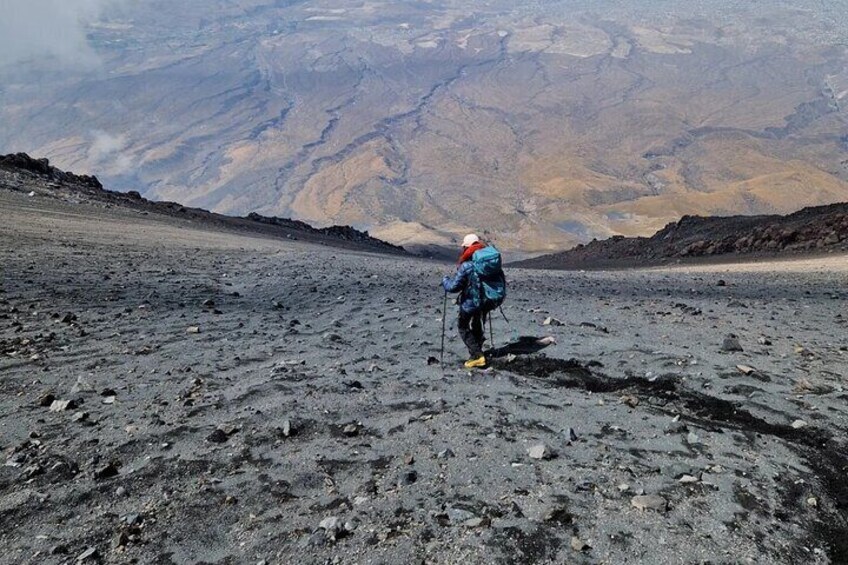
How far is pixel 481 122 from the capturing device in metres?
197

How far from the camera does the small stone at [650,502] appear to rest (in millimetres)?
4105

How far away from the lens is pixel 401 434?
16.8ft

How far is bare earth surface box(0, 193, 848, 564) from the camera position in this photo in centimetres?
384

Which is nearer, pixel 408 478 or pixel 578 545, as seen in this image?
pixel 578 545

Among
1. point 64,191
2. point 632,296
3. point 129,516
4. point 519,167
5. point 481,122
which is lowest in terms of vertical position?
point 129,516

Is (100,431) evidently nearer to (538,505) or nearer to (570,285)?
(538,505)

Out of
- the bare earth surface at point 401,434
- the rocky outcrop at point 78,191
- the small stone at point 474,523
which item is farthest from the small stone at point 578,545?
the rocky outcrop at point 78,191

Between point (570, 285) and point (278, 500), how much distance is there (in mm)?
10358

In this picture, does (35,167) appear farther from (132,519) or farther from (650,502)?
(650,502)

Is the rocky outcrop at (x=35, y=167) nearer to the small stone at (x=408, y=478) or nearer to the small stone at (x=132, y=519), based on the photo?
the small stone at (x=132, y=519)

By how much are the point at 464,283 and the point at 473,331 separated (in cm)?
63

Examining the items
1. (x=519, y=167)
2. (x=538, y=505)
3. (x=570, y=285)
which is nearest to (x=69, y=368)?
(x=538, y=505)

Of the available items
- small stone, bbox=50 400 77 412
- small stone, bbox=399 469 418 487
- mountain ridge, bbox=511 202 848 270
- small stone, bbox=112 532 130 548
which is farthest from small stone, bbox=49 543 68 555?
mountain ridge, bbox=511 202 848 270

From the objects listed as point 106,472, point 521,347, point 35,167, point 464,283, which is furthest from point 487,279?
point 35,167
